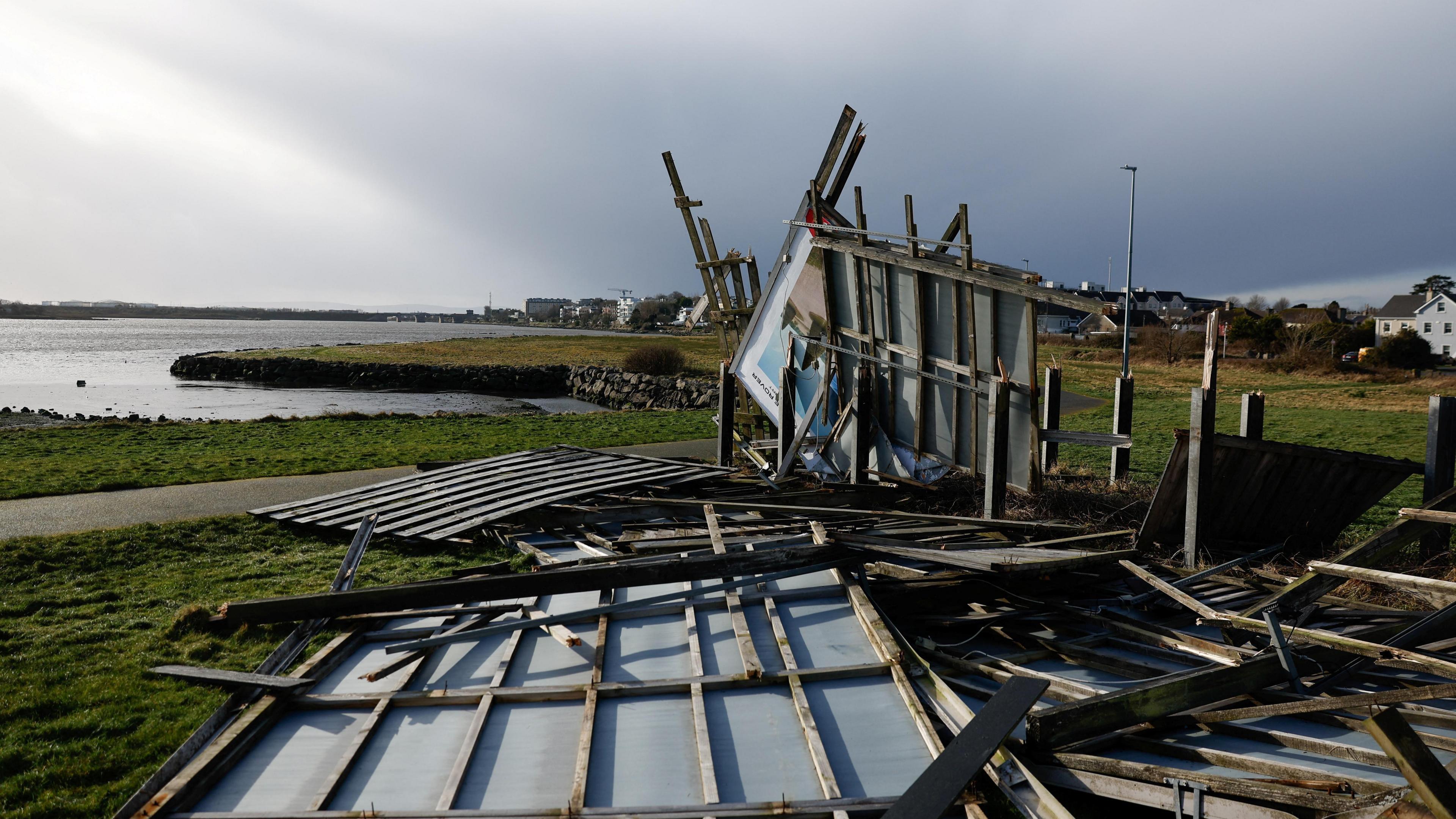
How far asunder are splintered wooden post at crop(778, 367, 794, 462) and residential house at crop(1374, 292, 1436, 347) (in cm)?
7382

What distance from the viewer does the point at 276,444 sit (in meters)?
17.4

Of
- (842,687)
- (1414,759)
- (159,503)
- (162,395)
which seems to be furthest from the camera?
(162,395)

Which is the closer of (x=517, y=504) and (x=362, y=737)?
(x=362, y=737)

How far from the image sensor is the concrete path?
997 cm

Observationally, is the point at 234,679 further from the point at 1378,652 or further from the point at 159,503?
the point at 159,503

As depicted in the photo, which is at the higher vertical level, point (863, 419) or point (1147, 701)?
point (863, 419)

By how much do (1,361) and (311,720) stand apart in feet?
279

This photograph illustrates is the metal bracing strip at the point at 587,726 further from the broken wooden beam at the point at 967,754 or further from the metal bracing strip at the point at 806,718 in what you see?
the broken wooden beam at the point at 967,754

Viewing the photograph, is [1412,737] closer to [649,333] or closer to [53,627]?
[53,627]

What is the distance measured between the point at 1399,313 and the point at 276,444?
89.4m

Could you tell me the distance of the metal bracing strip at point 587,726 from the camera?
3666 millimetres

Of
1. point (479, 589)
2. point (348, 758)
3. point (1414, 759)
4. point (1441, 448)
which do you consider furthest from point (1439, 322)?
point (348, 758)

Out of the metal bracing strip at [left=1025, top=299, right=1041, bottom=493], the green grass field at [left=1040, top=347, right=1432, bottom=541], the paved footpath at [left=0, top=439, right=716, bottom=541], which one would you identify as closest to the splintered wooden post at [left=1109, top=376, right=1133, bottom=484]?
the green grass field at [left=1040, top=347, right=1432, bottom=541]

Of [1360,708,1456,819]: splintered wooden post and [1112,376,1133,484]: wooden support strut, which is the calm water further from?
[1360,708,1456,819]: splintered wooden post
